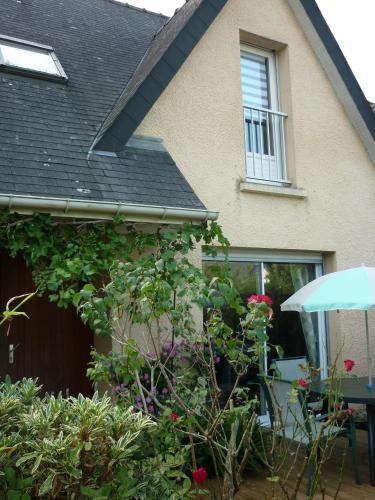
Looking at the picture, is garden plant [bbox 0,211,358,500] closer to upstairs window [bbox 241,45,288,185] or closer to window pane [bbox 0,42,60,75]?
window pane [bbox 0,42,60,75]

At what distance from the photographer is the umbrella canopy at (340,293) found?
5.09 m

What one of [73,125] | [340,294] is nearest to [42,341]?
[73,125]

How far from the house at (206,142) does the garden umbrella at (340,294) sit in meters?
1.37

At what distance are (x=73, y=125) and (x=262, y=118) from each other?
2.94 meters

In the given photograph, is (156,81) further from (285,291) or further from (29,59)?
(285,291)

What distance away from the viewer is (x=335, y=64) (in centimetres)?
Result: 797

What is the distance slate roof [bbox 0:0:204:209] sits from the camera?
5125 millimetres

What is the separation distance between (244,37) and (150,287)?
5830 millimetres

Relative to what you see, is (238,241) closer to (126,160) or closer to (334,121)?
(126,160)

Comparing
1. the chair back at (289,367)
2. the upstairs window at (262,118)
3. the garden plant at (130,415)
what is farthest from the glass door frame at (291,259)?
the garden plant at (130,415)

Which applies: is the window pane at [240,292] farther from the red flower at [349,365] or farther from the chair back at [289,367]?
the red flower at [349,365]

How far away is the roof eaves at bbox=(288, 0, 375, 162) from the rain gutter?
389 centimetres

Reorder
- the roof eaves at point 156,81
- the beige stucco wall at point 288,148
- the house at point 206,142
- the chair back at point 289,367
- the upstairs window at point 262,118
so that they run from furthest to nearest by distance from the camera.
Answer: the upstairs window at point 262,118 → the beige stucco wall at point 288,148 → the chair back at point 289,367 → the roof eaves at point 156,81 → the house at point 206,142

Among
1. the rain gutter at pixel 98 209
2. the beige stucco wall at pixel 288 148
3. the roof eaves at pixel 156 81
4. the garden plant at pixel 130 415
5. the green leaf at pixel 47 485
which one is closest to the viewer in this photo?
the green leaf at pixel 47 485
